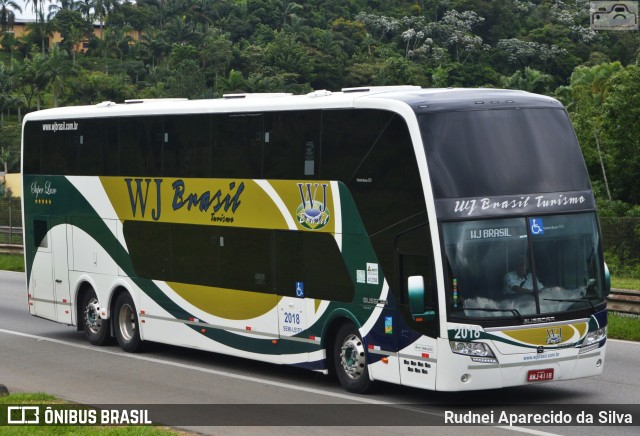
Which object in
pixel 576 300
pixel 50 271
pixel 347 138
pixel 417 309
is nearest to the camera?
pixel 417 309

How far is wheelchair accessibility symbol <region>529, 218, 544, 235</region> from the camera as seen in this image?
14.1 metres

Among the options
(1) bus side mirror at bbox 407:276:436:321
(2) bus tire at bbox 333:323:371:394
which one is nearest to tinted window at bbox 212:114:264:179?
(2) bus tire at bbox 333:323:371:394

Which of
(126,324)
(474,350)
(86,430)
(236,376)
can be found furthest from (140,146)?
(474,350)

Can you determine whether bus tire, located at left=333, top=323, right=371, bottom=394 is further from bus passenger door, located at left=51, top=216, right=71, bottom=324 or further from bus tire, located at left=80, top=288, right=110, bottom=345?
bus passenger door, located at left=51, top=216, right=71, bottom=324

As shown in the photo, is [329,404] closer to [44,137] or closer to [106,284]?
[106,284]

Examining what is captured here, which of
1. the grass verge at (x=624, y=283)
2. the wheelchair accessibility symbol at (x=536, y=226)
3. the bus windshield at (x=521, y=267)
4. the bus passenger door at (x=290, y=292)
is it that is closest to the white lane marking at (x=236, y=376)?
the bus passenger door at (x=290, y=292)

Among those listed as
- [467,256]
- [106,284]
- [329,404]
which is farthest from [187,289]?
[467,256]

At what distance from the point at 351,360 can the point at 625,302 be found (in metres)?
8.77

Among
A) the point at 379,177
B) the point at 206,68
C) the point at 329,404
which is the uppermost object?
the point at 206,68

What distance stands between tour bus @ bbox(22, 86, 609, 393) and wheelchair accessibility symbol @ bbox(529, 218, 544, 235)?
0.02 m

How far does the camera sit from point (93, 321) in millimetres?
20953

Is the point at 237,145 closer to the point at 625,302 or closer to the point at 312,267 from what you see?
the point at 312,267

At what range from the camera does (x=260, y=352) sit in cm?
1700

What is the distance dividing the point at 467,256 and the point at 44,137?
10.7 m
